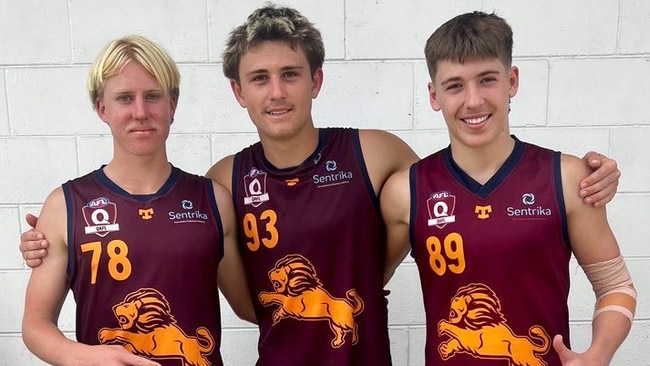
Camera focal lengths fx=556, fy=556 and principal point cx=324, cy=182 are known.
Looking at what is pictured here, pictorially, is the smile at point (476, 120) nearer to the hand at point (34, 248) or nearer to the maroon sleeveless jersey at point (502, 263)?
the maroon sleeveless jersey at point (502, 263)

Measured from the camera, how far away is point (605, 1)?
1.93 m

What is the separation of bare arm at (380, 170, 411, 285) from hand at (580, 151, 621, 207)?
0.37 meters

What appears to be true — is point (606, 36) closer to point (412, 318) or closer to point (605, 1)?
point (605, 1)

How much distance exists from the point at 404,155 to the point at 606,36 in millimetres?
1005

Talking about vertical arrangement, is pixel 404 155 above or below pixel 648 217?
above

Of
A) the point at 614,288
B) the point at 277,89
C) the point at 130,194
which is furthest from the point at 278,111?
the point at 614,288

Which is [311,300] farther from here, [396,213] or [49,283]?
[49,283]

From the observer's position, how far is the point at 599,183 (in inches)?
44.4

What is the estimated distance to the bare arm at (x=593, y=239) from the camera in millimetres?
1126

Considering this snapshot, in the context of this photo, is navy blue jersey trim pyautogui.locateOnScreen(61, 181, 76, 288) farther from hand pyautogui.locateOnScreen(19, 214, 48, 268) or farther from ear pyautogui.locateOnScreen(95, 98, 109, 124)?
ear pyautogui.locateOnScreen(95, 98, 109, 124)

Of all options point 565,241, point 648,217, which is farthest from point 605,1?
point 565,241

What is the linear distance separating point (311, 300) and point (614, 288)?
67 cm

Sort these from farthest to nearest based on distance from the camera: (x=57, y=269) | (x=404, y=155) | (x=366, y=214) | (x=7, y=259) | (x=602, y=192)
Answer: (x=7, y=259) → (x=404, y=155) → (x=366, y=214) → (x=57, y=269) → (x=602, y=192)

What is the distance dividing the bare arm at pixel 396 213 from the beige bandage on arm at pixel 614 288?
1.35 ft
